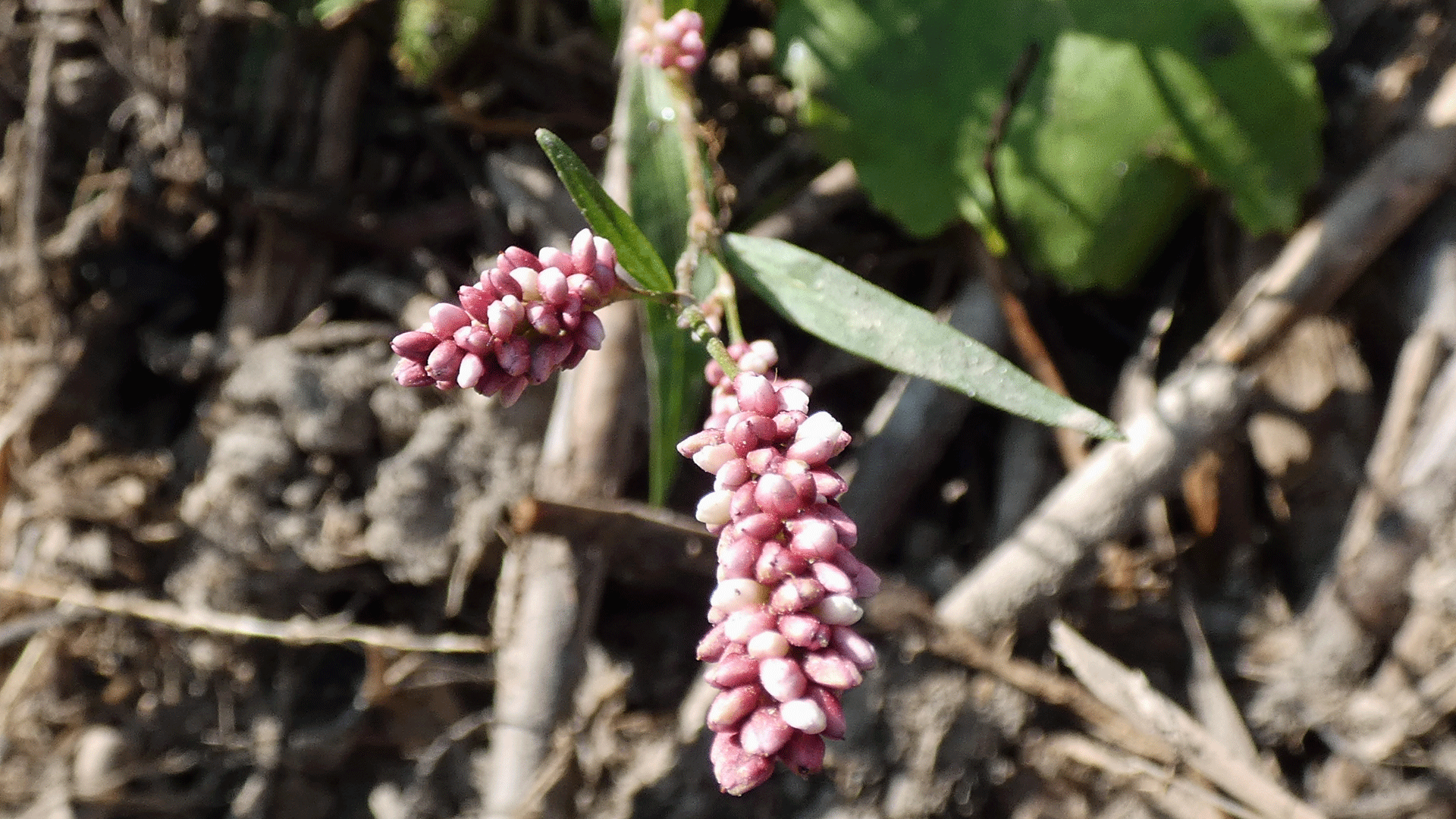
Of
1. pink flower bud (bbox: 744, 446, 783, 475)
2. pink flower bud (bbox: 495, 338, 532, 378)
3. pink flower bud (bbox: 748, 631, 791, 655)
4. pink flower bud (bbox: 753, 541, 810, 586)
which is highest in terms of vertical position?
pink flower bud (bbox: 495, 338, 532, 378)

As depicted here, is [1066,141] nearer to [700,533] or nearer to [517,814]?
[700,533]

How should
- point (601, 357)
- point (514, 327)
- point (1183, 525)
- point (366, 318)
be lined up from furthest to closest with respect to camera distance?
1. point (366, 318)
2. point (1183, 525)
3. point (601, 357)
4. point (514, 327)

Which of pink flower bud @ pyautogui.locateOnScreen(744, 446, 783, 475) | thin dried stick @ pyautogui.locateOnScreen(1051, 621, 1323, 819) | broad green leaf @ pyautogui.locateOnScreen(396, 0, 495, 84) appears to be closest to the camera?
pink flower bud @ pyautogui.locateOnScreen(744, 446, 783, 475)

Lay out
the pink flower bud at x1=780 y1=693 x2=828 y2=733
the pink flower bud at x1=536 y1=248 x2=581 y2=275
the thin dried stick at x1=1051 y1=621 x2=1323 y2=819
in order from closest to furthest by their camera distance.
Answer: the pink flower bud at x1=780 y1=693 x2=828 y2=733, the pink flower bud at x1=536 y1=248 x2=581 y2=275, the thin dried stick at x1=1051 y1=621 x2=1323 y2=819

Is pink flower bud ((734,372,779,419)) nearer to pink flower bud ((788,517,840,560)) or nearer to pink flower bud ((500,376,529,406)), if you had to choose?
pink flower bud ((788,517,840,560))

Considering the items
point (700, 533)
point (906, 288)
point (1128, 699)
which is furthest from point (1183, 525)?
point (700, 533)

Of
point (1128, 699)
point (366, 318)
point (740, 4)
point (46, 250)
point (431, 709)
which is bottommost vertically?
point (431, 709)

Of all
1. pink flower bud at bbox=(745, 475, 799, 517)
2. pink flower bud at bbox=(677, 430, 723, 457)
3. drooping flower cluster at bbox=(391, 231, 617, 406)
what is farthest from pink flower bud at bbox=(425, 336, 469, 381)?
pink flower bud at bbox=(745, 475, 799, 517)
